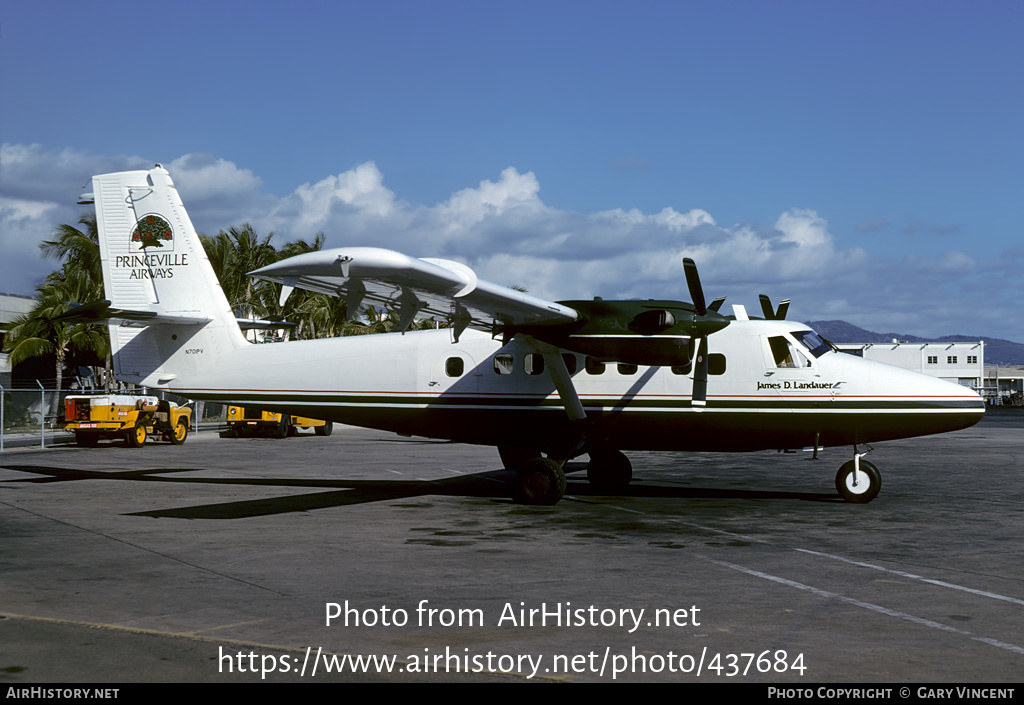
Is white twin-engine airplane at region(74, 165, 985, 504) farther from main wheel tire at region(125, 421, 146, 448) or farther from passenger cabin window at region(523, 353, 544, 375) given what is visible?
main wheel tire at region(125, 421, 146, 448)

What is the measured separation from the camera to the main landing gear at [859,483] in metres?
15.4

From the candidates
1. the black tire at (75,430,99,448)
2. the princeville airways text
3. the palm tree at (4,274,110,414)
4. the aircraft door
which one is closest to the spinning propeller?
the aircraft door

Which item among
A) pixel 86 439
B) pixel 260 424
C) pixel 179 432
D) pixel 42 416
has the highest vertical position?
pixel 42 416

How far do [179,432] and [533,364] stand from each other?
891 inches

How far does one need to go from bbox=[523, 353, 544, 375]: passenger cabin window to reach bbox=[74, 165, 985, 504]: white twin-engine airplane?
2 cm

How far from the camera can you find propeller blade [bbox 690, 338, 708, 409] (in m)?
15.4

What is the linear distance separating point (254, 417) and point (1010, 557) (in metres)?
32.9

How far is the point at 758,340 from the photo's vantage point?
16.0 meters

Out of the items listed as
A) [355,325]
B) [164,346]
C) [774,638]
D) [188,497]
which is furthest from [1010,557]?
[355,325]

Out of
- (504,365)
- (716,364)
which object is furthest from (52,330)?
(716,364)

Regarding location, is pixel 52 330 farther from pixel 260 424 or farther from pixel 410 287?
pixel 410 287

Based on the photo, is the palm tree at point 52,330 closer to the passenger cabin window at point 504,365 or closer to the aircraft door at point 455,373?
the aircraft door at point 455,373

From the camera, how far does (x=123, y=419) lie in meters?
32.5
